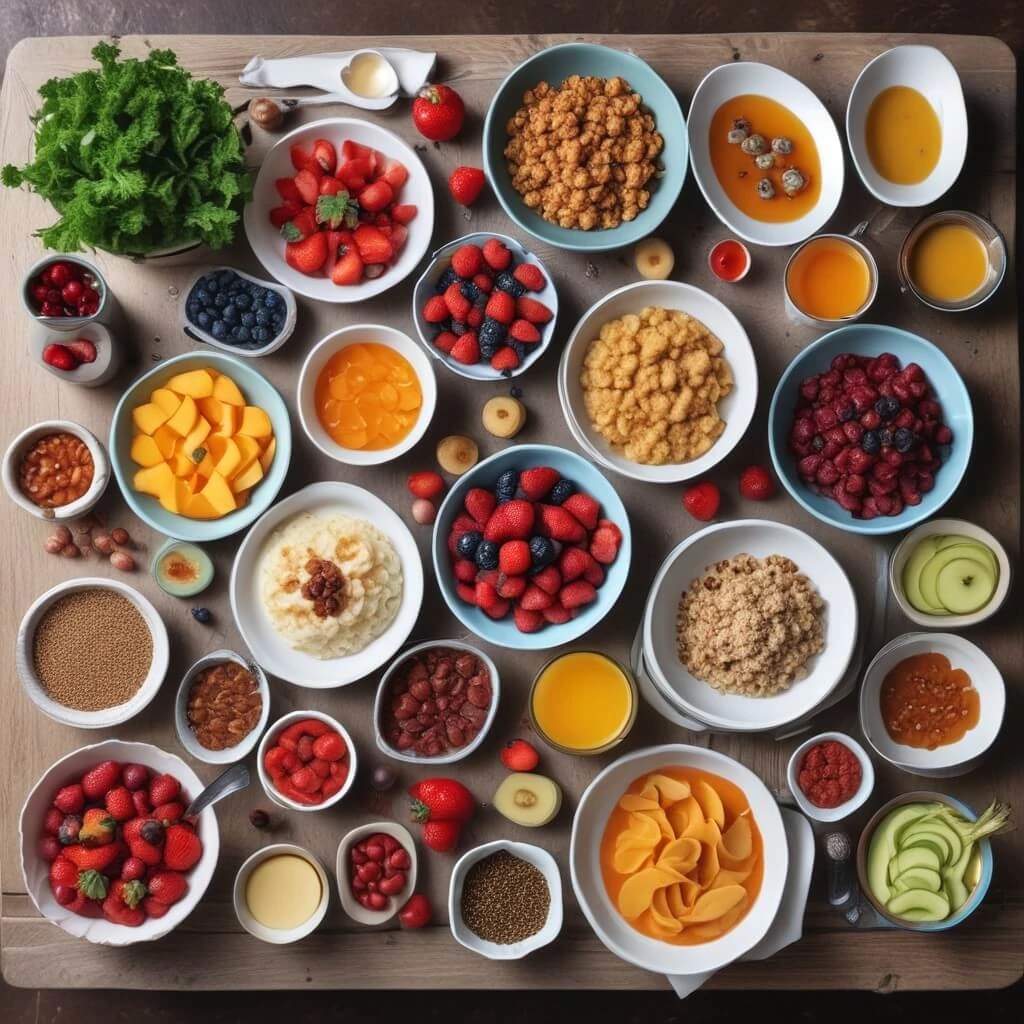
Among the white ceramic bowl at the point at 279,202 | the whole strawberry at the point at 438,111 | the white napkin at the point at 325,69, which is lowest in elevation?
the white ceramic bowl at the point at 279,202

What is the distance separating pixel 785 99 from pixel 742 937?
7.36 feet

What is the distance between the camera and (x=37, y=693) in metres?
2.33

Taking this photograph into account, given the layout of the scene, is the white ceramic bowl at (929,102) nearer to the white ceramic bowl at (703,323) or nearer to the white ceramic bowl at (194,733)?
the white ceramic bowl at (703,323)

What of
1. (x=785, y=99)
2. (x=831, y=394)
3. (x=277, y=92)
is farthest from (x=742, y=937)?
(x=277, y=92)

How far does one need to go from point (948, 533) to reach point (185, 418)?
2.04 metres

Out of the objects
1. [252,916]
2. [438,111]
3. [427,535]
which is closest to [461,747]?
[427,535]

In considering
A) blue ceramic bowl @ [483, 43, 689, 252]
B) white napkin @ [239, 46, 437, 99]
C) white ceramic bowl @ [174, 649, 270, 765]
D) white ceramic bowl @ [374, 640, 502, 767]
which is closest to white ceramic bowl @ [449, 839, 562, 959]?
white ceramic bowl @ [374, 640, 502, 767]

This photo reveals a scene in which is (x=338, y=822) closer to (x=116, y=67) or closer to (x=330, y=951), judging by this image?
(x=330, y=951)

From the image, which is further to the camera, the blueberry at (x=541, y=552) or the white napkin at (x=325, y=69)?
the white napkin at (x=325, y=69)

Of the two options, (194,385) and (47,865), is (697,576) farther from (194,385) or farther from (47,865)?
(47,865)

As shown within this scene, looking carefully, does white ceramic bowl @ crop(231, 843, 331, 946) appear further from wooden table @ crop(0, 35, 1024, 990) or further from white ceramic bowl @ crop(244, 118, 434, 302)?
white ceramic bowl @ crop(244, 118, 434, 302)

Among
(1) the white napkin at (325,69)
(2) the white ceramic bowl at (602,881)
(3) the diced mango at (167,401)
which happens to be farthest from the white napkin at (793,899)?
(1) the white napkin at (325,69)

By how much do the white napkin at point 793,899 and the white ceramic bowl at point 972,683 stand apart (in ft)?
1.02

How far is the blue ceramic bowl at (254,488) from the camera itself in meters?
2.31
